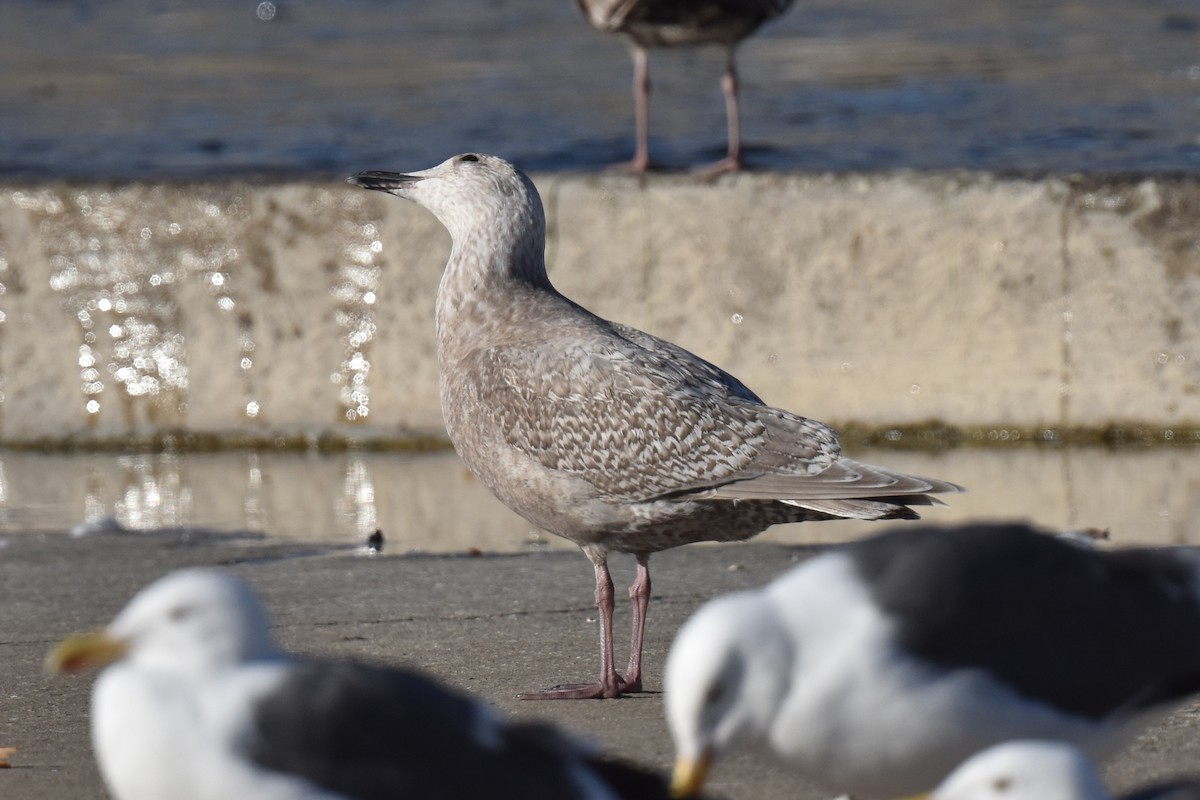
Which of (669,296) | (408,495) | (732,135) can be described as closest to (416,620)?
(408,495)

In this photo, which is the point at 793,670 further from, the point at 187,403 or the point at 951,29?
the point at 951,29

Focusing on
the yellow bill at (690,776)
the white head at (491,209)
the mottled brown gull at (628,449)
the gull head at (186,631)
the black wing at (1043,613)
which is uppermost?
the white head at (491,209)

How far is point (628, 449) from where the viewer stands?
5629 mm

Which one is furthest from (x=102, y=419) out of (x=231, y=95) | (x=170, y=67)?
(x=170, y=67)

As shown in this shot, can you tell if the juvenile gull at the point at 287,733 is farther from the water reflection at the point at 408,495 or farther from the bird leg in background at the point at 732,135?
the bird leg in background at the point at 732,135

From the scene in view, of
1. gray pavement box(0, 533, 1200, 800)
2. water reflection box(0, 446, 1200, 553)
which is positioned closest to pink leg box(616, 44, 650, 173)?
water reflection box(0, 446, 1200, 553)

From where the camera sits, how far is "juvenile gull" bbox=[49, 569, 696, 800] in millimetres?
3174

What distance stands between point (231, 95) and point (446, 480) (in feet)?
35.1

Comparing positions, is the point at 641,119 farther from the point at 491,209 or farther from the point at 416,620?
the point at 416,620

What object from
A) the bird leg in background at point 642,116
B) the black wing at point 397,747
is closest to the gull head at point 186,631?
the black wing at point 397,747

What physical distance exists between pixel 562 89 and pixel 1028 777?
1666 centimetres

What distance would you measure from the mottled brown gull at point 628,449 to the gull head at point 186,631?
209 centimetres

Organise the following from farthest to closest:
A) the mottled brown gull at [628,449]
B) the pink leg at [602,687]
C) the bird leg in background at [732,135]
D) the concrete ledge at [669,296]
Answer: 1. the bird leg in background at [732,135]
2. the concrete ledge at [669,296]
3. the mottled brown gull at [628,449]
4. the pink leg at [602,687]

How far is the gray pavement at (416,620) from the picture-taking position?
470cm
